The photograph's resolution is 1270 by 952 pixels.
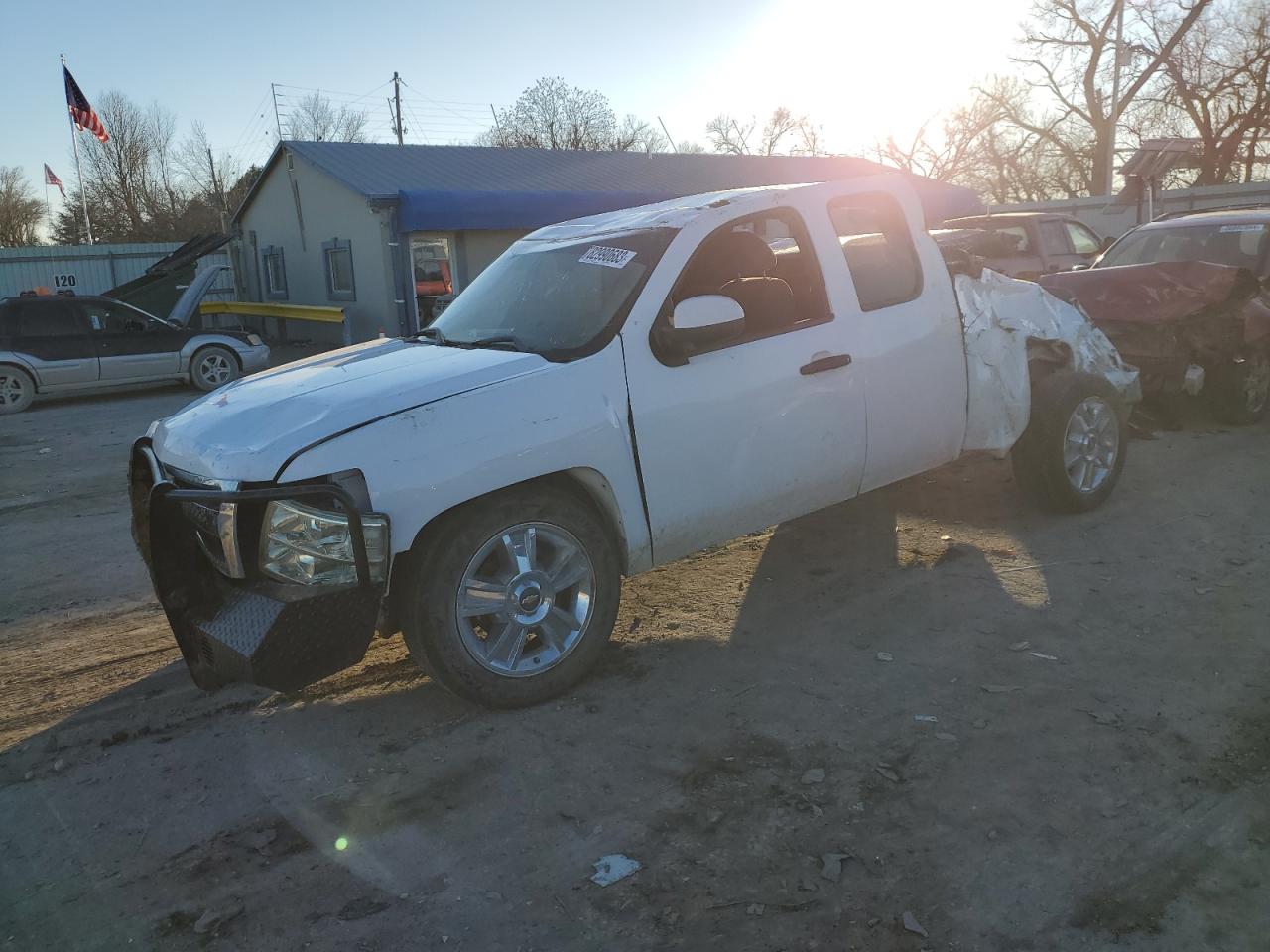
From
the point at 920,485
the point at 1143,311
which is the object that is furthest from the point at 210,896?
the point at 1143,311

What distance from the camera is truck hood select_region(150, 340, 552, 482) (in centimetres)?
334

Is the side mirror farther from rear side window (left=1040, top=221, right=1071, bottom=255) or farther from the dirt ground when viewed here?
rear side window (left=1040, top=221, right=1071, bottom=255)

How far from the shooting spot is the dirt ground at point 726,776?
256 centimetres

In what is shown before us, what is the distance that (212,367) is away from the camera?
617 inches

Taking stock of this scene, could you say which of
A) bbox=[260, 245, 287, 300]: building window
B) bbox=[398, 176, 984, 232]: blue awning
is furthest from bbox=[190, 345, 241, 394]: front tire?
bbox=[260, 245, 287, 300]: building window

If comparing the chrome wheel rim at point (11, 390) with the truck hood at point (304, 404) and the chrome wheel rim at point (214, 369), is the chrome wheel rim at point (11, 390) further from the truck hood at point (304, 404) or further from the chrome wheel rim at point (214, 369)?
the truck hood at point (304, 404)

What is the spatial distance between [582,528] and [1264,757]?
8.08 feet

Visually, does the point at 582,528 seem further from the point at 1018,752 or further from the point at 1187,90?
the point at 1187,90

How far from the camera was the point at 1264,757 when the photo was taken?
317 centimetres

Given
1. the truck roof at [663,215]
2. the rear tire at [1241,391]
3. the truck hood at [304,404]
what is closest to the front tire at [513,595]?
the truck hood at [304,404]

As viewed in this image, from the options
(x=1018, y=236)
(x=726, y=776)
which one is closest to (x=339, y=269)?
(x=1018, y=236)

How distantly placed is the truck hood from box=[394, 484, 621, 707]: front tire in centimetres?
47

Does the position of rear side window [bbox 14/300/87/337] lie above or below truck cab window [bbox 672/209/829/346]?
above

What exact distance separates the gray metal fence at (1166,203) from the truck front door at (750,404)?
2162cm
